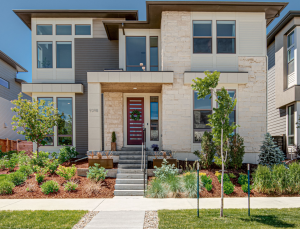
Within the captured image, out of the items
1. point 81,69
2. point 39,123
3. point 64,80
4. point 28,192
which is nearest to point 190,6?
point 81,69

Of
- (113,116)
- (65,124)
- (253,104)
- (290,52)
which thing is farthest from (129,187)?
(290,52)

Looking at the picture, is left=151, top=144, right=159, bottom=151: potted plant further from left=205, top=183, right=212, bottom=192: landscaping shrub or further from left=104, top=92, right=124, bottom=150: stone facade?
left=205, top=183, right=212, bottom=192: landscaping shrub

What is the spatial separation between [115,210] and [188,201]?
2.16 m

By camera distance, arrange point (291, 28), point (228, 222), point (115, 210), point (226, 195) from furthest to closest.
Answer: point (291, 28), point (226, 195), point (115, 210), point (228, 222)

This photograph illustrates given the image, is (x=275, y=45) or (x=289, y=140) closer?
(x=289, y=140)

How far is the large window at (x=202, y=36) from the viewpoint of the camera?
11.3 meters

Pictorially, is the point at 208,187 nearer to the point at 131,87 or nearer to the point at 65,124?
the point at 131,87

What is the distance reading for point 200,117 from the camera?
36.4ft

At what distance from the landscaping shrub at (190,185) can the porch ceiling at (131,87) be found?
14.9ft

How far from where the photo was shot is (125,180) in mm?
8680

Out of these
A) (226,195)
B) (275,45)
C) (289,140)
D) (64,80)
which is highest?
(275,45)

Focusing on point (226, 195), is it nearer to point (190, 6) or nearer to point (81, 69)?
point (190, 6)

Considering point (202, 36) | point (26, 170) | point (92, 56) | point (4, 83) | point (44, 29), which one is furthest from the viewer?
point (4, 83)

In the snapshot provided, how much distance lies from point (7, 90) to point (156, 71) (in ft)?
47.2
